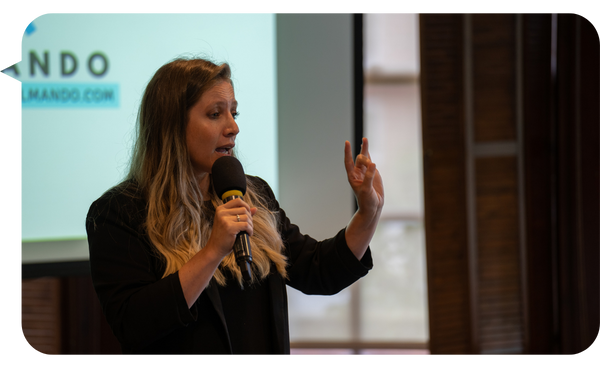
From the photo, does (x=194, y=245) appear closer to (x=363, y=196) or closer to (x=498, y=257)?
(x=363, y=196)

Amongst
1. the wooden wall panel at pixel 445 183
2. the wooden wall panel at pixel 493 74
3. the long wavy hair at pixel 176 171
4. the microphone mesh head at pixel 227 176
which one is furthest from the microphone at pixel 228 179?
the wooden wall panel at pixel 493 74

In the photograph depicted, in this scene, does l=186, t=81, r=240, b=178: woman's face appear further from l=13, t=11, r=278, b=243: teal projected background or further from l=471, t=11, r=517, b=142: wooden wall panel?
l=471, t=11, r=517, b=142: wooden wall panel

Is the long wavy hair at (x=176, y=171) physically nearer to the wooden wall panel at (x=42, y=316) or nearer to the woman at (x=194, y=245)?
the woman at (x=194, y=245)

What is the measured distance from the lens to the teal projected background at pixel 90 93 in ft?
7.12

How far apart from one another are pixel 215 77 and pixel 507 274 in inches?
107

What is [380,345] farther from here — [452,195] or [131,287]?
[131,287]

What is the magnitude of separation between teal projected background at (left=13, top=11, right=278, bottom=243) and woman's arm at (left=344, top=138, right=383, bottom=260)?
2.87ft

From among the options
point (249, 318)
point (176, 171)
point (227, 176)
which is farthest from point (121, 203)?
point (249, 318)

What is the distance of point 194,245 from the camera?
123 cm

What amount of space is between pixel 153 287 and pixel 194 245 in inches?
7.8

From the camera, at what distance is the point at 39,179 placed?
2.18 m

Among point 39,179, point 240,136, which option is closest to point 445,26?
point 240,136

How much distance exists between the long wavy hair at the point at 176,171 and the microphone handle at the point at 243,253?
0.72ft

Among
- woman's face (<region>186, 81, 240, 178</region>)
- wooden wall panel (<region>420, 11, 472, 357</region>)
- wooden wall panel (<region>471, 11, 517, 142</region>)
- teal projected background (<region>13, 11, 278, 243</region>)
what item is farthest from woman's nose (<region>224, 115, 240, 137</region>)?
wooden wall panel (<region>471, 11, 517, 142</region>)
